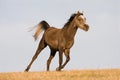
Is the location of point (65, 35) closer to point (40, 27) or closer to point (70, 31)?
point (70, 31)

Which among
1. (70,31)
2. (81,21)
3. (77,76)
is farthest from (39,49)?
(77,76)

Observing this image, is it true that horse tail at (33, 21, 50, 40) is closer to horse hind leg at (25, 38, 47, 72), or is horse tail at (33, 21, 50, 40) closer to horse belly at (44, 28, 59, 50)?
horse hind leg at (25, 38, 47, 72)

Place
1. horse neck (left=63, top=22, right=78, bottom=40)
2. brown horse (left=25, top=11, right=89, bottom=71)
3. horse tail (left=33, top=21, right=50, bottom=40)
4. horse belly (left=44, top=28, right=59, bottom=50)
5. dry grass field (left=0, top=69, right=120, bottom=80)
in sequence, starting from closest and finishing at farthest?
dry grass field (left=0, top=69, right=120, bottom=80)
brown horse (left=25, top=11, right=89, bottom=71)
horse neck (left=63, top=22, right=78, bottom=40)
horse belly (left=44, top=28, right=59, bottom=50)
horse tail (left=33, top=21, right=50, bottom=40)

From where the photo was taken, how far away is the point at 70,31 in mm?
20000

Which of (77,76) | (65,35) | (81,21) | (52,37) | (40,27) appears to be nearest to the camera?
(77,76)

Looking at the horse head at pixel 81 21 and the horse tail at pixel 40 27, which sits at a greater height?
the horse head at pixel 81 21

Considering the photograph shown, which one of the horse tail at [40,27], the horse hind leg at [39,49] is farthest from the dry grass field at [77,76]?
the horse tail at [40,27]

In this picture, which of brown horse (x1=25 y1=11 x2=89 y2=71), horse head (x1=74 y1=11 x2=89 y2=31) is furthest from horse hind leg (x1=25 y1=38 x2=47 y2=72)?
horse head (x1=74 y1=11 x2=89 y2=31)

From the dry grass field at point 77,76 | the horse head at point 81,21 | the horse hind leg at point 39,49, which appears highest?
the horse head at point 81,21

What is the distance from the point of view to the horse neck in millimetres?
19922

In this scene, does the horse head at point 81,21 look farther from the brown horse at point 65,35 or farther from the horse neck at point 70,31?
the horse neck at point 70,31

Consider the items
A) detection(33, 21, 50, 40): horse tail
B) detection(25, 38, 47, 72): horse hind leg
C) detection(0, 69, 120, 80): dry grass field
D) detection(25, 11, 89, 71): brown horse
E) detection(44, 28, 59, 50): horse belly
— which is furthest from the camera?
detection(33, 21, 50, 40): horse tail

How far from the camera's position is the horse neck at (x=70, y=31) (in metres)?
19.9

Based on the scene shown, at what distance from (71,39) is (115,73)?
3804mm
